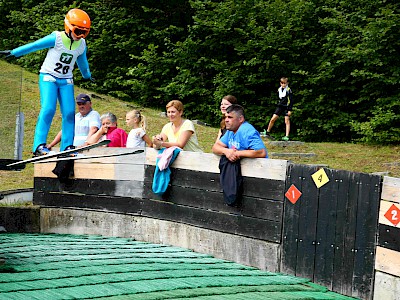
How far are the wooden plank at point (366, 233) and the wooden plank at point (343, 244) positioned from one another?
8 cm

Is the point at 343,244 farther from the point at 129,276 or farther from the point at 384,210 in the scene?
the point at 129,276

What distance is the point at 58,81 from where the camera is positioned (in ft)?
30.5

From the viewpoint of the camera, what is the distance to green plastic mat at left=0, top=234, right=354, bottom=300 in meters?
5.87

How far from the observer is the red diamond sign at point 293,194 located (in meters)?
7.08

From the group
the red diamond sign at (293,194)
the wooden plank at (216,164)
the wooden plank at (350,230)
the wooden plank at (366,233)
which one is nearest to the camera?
the wooden plank at (366,233)

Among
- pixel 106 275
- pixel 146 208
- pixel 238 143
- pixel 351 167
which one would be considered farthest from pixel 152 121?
pixel 106 275

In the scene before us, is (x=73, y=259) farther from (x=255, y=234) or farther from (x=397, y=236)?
(x=397, y=236)

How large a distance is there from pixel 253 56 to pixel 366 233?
16937mm

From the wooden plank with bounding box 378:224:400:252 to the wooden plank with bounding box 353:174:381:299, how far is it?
7cm

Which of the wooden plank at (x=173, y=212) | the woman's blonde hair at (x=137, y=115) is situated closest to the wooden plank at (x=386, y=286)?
the wooden plank at (x=173, y=212)

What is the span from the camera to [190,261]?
7.53 meters

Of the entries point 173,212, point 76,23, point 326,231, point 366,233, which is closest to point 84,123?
point 76,23

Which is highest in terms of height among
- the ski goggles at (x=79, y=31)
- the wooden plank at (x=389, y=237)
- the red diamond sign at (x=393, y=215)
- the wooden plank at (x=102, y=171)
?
the ski goggles at (x=79, y=31)

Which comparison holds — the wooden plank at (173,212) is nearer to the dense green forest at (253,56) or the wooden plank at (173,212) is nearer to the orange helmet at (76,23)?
the orange helmet at (76,23)
